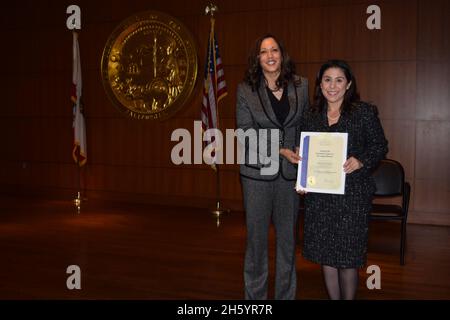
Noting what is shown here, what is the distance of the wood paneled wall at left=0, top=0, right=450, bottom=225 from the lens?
5828 mm

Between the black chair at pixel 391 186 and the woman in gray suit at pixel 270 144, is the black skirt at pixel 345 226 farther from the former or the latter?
the black chair at pixel 391 186

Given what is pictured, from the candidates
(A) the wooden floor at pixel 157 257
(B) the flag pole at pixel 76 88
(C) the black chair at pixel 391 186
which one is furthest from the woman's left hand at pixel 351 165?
(B) the flag pole at pixel 76 88

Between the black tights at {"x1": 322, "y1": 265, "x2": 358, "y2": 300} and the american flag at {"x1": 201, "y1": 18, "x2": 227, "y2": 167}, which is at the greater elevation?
the american flag at {"x1": 201, "y1": 18, "x2": 227, "y2": 167}

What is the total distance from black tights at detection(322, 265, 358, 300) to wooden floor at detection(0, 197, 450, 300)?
80cm

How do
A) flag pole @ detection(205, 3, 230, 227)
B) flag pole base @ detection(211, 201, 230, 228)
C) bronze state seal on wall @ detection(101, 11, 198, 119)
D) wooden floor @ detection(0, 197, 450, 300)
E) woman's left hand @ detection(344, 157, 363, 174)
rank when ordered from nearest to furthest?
woman's left hand @ detection(344, 157, 363, 174)
wooden floor @ detection(0, 197, 450, 300)
flag pole base @ detection(211, 201, 230, 228)
flag pole @ detection(205, 3, 230, 227)
bronze state seal on wall @ detection(101, 11, 198, 119)

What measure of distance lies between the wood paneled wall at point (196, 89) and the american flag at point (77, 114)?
1.24ft

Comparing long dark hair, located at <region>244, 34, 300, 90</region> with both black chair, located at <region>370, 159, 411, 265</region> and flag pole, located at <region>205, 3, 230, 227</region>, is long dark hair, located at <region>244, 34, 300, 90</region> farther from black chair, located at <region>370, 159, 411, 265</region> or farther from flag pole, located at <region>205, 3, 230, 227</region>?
flag pole, located at <region>205, 3, 230, 227</region>

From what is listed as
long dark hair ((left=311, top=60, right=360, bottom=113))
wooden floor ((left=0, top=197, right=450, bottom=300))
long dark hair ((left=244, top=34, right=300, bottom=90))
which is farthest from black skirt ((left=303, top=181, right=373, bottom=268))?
wooden floor ((left=0, top=197, right=450, bottom=300))

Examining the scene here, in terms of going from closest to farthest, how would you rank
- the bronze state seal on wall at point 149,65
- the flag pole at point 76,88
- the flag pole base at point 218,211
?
1. the flag pole base at point 218,211
2. the bronze state seal on wall at point 149,65
3. the flag pole at point 76,88

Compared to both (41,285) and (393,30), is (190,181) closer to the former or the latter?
(393,30)

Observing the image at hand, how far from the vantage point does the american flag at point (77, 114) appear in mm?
7035

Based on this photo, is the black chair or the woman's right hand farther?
the black chair

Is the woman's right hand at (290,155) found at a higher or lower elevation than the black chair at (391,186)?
higher

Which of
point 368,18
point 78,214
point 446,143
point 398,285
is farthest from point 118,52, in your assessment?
point 398,285
